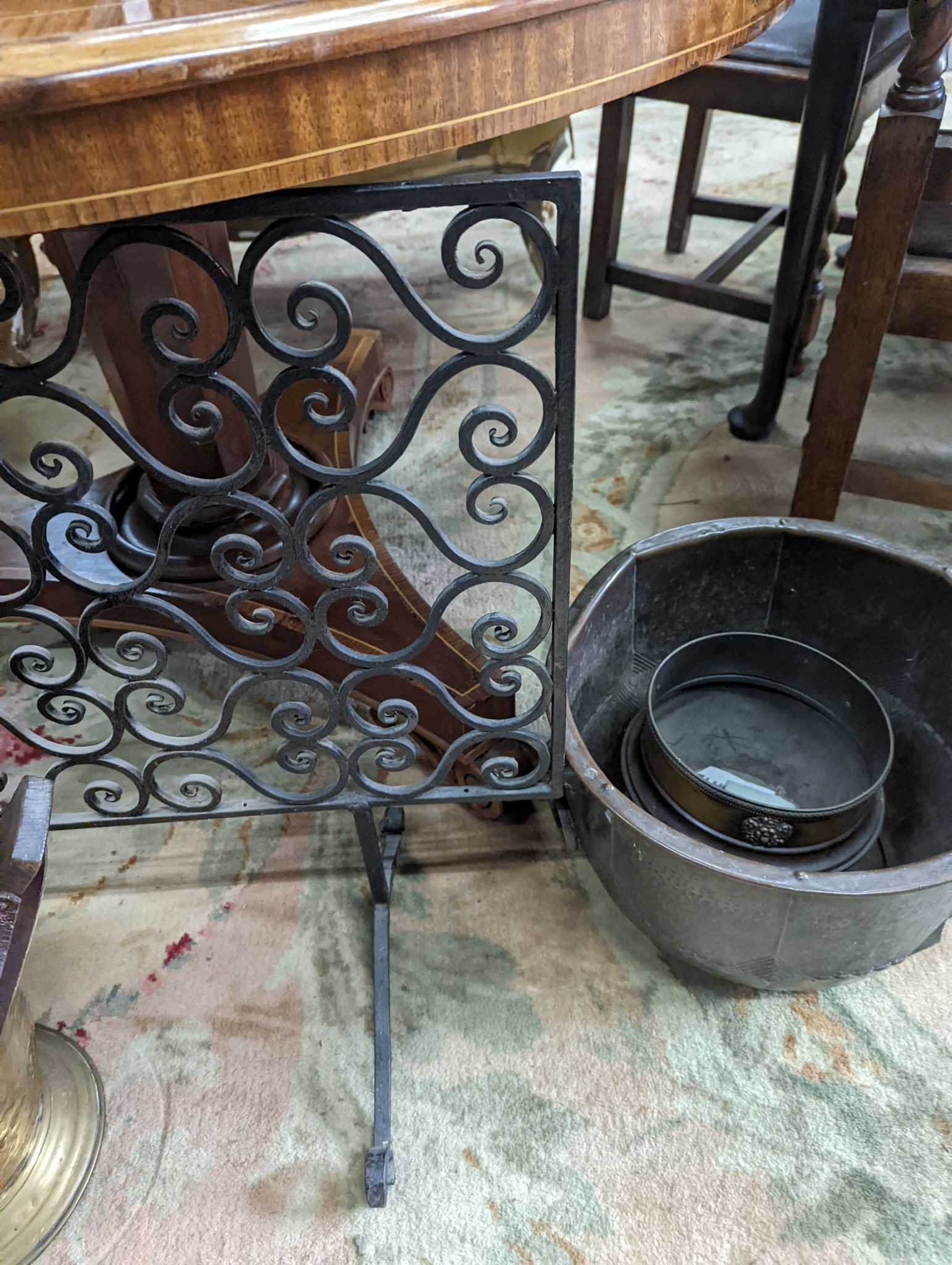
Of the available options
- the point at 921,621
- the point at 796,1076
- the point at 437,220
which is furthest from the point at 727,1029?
the point at 437,220

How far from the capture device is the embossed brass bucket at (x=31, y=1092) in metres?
0.62

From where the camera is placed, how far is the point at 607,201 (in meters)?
1.59

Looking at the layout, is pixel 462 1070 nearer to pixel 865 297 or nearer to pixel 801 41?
pixel 865 297

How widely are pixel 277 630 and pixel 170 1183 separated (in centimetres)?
52

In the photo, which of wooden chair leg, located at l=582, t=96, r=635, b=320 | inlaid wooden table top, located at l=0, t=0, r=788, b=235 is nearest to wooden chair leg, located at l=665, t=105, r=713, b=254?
wooden chair leg, located at l=582, t=96, r=635, b=320

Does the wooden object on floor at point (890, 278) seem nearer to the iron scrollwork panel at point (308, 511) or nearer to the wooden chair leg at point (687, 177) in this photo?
the iron scrollwork panel at point (308, 511)

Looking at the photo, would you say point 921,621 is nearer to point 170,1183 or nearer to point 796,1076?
point 796,1076

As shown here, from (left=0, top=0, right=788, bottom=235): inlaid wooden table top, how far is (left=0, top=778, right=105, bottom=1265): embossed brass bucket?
1.43ft

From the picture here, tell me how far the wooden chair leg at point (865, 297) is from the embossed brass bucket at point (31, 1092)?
937 mm

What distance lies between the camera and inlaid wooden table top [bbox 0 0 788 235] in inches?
13.1

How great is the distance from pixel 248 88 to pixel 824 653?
0.83 meters

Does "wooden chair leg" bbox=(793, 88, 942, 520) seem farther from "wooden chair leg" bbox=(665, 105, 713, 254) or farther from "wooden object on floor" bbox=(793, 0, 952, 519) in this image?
"wooden chair leg" bbox=(665, 105, 713, 254)

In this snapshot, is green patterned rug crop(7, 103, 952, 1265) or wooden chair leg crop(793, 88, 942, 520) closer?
green patterned rug crop(7, 103, 952, 1265)

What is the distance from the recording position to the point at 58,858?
3.24ft
